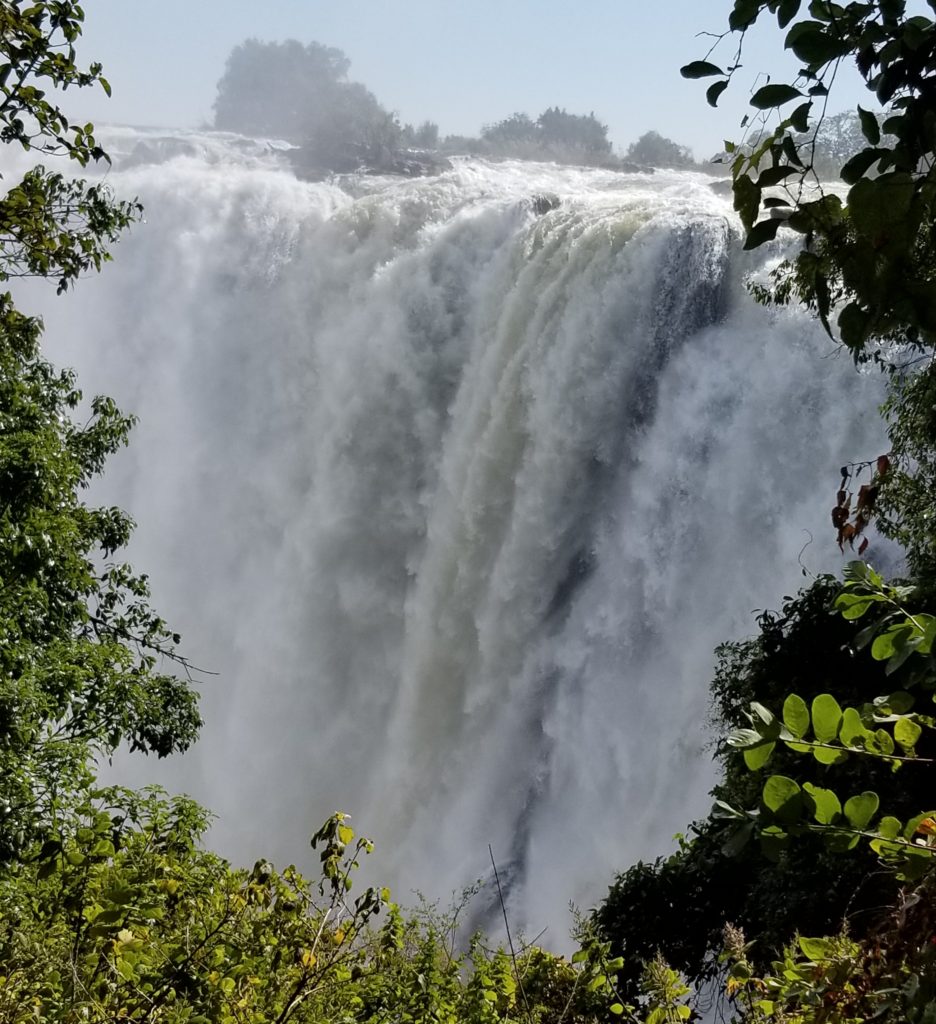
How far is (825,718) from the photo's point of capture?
869mm

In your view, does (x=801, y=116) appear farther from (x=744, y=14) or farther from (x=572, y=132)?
(x=572, y=132)

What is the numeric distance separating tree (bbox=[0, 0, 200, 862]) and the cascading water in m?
6.56

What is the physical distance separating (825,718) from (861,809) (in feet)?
0.26

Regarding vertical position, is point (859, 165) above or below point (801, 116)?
below

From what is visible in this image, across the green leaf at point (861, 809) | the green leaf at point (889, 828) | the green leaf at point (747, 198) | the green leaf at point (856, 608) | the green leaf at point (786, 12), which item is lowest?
the green leaf at point (861, 809)

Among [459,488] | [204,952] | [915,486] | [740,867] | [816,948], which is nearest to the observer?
[816,948]

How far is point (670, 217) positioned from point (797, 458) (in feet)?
13.2

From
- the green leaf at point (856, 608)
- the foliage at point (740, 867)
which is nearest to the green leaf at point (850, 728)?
the green leaf at point (856, 608)

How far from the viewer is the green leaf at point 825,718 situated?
0.86 metres

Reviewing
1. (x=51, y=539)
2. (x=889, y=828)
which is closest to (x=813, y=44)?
(x=889, y=828)

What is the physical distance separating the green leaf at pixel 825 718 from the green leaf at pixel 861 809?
2.1 inches

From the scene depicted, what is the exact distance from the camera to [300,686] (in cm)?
1723

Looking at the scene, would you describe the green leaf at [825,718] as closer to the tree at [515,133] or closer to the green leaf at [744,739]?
the green leaf at [744,739]

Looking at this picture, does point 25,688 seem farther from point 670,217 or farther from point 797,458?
point 670,217
